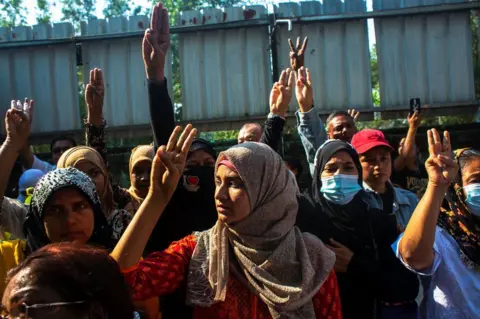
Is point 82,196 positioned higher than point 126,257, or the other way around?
point 82,196

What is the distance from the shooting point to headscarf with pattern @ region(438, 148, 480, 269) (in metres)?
2.67

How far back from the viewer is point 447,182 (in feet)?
7.68

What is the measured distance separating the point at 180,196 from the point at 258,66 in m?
3.53

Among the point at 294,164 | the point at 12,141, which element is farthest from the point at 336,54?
the point at 12,141

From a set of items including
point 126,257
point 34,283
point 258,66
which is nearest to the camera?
point 34,283

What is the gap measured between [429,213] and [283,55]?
404 cm

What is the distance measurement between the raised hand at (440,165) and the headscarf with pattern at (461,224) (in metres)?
0.49

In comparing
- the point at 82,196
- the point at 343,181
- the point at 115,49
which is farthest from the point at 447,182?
the point at 115,49

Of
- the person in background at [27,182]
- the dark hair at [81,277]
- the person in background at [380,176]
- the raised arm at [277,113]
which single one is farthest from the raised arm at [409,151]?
the dark hair at [81,277]

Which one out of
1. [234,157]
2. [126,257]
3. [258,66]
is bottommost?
[126,257]

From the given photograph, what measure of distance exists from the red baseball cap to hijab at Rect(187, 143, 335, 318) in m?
1.22

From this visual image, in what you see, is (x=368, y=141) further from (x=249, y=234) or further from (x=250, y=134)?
(x=249, y=234)

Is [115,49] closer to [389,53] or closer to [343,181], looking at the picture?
[389,53]

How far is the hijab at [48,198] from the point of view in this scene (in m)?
2.32
